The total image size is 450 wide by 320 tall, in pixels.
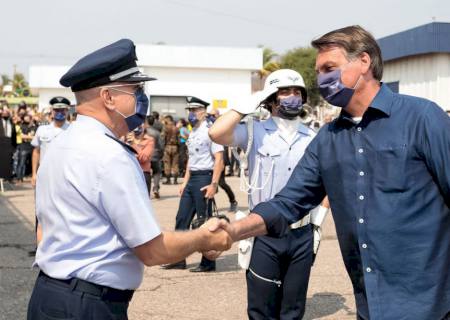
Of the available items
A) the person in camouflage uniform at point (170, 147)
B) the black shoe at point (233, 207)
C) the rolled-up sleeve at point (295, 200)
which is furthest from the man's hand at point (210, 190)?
the person in camouflage uniform at point (170, 147)

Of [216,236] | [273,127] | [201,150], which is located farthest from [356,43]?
[201,150]

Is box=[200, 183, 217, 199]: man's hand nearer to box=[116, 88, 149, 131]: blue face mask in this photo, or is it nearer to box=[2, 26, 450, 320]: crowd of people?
box=[2, 26, 450, 320]: crowd of people

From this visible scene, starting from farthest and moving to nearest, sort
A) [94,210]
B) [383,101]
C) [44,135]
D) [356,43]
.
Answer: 1. [44,135]
2. [356,43]
3. [383,101]
4. [94,210]

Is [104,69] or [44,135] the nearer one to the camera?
[104,69]

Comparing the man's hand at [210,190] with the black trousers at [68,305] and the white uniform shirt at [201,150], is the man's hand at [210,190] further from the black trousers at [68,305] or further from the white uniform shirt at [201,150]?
the black trousers at [68,305]

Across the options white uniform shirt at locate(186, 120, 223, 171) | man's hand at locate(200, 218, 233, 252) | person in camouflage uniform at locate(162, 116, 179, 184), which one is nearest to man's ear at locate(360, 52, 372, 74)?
man's hand at locate(200, 218, 233, 252)

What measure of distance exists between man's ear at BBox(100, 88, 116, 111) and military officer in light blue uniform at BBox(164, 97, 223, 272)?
579cm

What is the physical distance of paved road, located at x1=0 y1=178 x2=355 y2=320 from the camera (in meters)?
6.82

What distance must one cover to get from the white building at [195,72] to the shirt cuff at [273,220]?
33.0 m

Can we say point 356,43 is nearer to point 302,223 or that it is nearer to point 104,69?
point 104,69

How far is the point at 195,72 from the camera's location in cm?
3844

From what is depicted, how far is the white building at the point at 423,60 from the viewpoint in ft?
80.7

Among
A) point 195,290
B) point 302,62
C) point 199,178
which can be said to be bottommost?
point 195,290

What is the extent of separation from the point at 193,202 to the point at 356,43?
623 cm
